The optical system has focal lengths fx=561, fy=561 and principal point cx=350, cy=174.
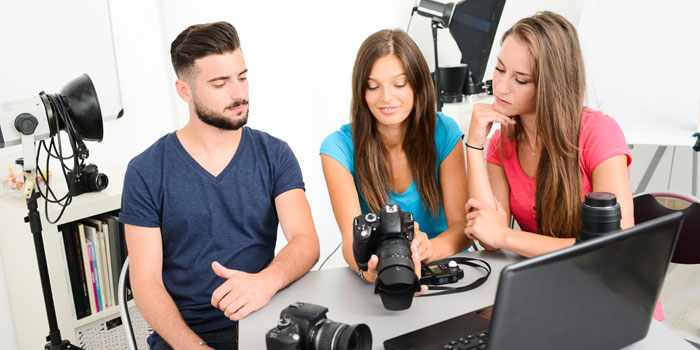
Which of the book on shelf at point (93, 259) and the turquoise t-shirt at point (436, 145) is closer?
the turquoise t-shirt at point (436, 145)

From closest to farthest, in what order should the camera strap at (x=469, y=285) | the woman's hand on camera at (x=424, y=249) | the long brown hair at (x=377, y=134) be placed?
the camera strap at (x=469, y=285) < the woman's hand on camera at (x=424, y=249) < the long brown hair at (x=377, y=134)

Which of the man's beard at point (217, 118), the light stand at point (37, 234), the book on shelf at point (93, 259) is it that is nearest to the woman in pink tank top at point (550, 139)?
the man's beard at point (217, 118)

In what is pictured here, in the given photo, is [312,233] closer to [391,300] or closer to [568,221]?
[391,300]

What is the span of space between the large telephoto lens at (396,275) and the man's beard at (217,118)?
0.64m

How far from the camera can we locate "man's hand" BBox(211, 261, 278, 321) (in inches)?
46.1

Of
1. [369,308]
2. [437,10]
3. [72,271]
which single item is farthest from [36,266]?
[437,10]

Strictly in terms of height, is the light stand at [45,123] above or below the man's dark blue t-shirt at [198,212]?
above

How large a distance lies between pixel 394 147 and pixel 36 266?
1381 mm

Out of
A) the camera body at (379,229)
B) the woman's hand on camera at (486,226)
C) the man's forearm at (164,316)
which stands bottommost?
the man's forearm at (164,316)

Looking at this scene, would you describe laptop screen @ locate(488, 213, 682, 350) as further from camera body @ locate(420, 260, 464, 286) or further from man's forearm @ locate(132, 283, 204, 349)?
man's forearm @ locate(132, 283, 204, 349)

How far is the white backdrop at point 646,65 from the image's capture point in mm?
2395

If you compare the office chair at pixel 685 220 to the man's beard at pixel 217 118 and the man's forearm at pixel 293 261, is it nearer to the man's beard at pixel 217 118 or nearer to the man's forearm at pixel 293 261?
the man's forearm at pixel 293 261

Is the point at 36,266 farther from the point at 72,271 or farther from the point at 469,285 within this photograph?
the point at 469,285

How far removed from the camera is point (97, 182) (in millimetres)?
2156
